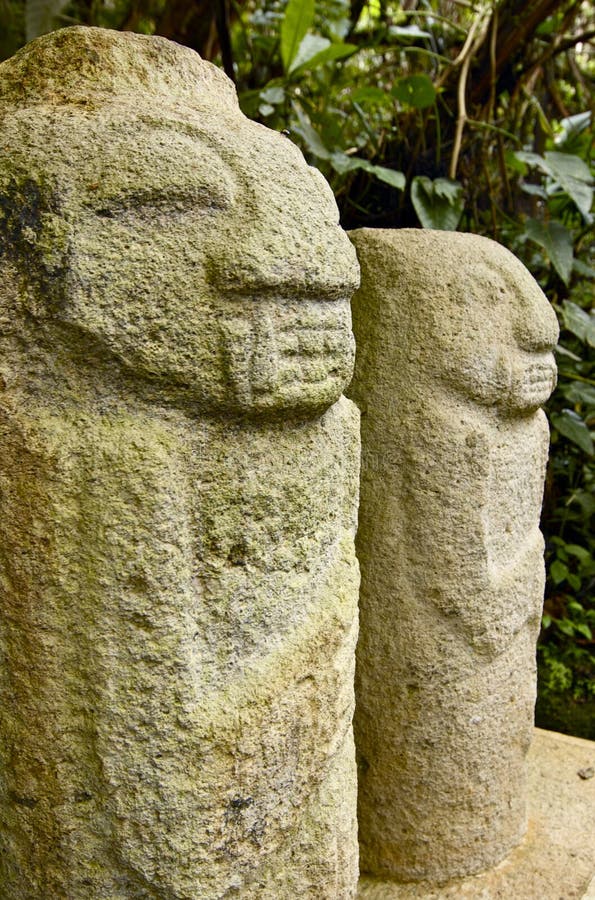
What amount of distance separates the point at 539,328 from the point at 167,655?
83 centimetres

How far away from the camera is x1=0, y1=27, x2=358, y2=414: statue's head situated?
0.80 metres

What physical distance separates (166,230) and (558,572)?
1937mm

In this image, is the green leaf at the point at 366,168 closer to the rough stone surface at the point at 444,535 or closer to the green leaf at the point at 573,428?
the rough stone surface at the point at 444,535

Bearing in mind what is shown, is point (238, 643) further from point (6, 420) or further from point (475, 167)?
point (475, 167)

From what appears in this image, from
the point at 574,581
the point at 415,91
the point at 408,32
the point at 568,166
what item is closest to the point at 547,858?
the point at 574,581

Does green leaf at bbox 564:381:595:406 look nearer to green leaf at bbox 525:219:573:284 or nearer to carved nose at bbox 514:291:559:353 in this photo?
green leaf at bbox 525:219:573:284

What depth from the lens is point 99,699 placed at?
2.75 ft

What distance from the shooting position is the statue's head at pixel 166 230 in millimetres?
797

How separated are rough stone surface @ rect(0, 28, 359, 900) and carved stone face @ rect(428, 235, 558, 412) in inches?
15.4

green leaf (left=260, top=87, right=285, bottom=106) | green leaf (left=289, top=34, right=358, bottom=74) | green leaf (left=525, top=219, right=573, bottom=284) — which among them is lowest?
green leaf (left=525, top=219, right=573, bottom=284)

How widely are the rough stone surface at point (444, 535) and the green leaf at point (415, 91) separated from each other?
72cm

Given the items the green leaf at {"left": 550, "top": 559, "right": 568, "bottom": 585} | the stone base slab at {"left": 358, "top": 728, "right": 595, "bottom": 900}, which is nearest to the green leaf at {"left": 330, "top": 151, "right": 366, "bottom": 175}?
the green leaf at {"left": 550, "top": 559, "right": 568, "bottom": 585}

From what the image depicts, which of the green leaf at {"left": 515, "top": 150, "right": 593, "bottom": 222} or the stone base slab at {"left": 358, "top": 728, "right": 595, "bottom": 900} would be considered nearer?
the stone base slab at {"left": 358, "top": 728, "right": 595, "bottom": 900}

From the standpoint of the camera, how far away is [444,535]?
4.33 feet
